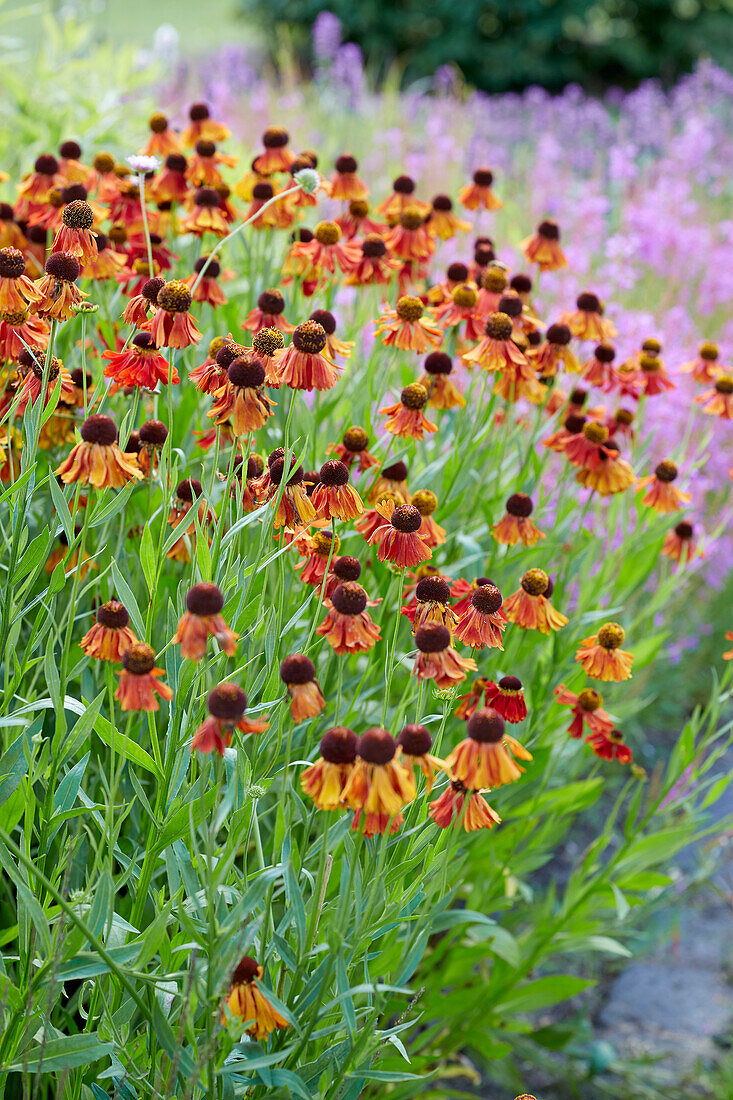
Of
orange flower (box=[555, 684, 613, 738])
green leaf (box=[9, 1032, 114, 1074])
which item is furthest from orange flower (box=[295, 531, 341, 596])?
green leaf (box=[9, 1032, 114, 1074])

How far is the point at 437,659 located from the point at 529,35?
10393 millimetres

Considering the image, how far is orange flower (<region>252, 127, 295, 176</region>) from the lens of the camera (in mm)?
2180

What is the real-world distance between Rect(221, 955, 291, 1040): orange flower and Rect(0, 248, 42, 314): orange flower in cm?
94

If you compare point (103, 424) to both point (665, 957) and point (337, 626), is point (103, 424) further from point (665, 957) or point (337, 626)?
point (665, 957)

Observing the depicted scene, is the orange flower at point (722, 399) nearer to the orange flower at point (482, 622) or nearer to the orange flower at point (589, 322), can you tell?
the orange flower at point (589, 322)

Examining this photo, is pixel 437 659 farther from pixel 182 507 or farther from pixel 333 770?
pixel 182 507

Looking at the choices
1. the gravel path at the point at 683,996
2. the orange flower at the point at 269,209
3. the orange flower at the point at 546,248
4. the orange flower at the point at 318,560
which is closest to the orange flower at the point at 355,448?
the orange flower at the point at 318,560

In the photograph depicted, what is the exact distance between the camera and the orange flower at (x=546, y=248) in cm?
225

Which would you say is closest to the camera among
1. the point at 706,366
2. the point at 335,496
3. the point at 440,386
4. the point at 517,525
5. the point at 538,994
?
the point at 335,496

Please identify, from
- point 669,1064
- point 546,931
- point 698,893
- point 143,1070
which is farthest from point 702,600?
point 143,1070

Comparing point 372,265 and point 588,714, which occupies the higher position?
point 372,265

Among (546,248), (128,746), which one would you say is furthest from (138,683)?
(546,248)

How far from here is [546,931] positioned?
1.89 m

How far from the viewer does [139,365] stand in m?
1.49
